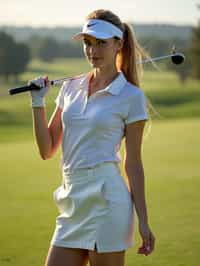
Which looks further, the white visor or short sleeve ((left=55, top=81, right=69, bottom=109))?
short sleeve ((left=55, top=81, right=69, bottom=109))

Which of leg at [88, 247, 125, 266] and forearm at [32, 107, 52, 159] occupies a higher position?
forearm at [32, 107, 52, 159]

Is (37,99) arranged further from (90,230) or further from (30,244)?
(30,244)

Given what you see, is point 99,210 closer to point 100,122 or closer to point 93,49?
point 100,122

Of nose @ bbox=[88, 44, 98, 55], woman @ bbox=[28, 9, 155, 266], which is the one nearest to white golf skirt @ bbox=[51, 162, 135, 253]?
woman @ bbox=[28, 9, 155, 266]

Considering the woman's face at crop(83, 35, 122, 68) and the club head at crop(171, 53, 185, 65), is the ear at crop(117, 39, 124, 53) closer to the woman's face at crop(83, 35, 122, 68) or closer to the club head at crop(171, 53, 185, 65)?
the woman's face at crop(83, 35, 122, 68)

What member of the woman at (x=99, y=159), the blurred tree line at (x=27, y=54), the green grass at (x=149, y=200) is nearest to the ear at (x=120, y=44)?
the woman at (x=99, y=159)

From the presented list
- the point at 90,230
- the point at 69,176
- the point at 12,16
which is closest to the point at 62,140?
the point at 69,176

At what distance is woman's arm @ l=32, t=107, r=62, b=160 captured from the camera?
3.77 metres

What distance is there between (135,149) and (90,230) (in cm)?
39

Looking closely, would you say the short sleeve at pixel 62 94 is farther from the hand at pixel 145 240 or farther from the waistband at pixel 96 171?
the hand at pixel 145 240

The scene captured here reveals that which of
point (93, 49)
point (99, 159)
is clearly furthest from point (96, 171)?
point (93, 49)

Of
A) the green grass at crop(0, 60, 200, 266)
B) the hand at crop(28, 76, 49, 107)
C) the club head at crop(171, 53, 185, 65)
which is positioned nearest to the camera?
the hand at crop(28, 76, 49, 107)

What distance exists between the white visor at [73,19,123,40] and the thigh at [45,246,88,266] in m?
0.90

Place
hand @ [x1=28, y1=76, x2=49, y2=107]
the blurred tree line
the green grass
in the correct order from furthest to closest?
the blurred tree line < the green grass < hand @ [x1=28, y1=76, x2=49, y2=107]
